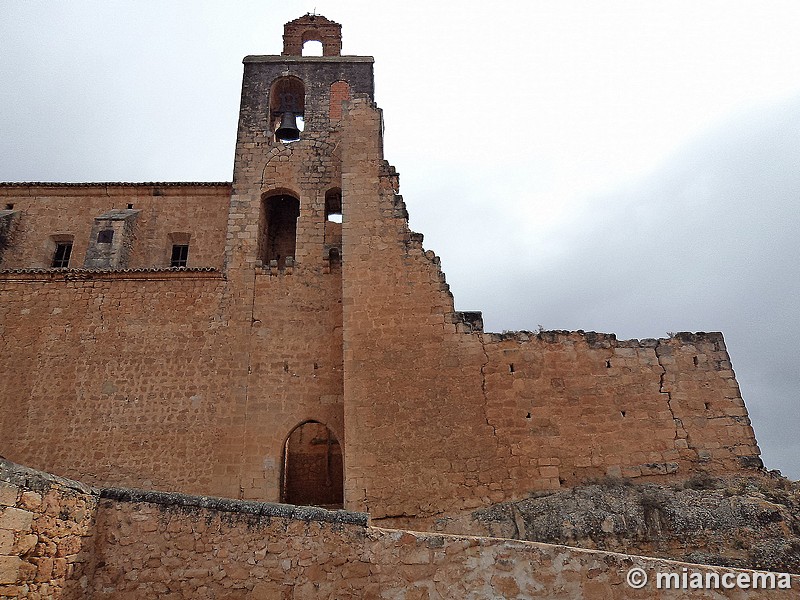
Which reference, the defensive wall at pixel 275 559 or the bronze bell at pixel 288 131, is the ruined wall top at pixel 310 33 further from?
the defensive wall at pixel 275 559

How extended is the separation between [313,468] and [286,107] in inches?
392

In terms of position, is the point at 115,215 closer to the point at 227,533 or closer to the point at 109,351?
the point at 109,351

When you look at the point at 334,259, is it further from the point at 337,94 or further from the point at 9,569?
the point at 9,569

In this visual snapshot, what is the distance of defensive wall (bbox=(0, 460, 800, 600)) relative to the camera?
5039mm

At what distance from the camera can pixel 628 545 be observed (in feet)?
26.0

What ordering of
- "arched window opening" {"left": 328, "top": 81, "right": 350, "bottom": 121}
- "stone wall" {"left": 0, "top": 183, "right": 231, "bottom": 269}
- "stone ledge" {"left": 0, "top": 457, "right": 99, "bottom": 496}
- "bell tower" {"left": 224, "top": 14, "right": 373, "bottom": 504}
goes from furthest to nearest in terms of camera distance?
"arched window opening" {"left": 328, "top": 81, "right": 350, "bottom": 121} → "stone wall" {"left": 0, "top": 183, "right": 231, "bottom": 269} → "bell tower" {"left": 224, "top": 14, "right": 373, "bottom": 504} → "stone ledge" {"left": 0, "top": 457, "right": 99, "bottom": 496}

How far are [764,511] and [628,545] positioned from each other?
6.60ft

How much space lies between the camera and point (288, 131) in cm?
1507

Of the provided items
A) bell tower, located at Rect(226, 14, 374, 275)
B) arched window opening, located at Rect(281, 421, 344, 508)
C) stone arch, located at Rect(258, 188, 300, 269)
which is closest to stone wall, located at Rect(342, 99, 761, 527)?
bell tower, located at Rect(226, 14, 374, 275)

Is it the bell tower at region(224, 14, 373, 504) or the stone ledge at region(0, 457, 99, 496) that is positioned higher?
the bell tower at region(224, 14, 373, 504)

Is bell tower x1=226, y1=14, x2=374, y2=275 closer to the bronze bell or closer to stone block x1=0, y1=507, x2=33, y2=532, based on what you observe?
the bronze bell

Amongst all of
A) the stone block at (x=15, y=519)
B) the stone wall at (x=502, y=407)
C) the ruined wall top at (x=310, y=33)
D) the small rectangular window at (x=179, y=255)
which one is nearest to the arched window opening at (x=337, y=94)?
the ruined wall top at (x=310, y=33)

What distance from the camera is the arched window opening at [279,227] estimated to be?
46.3 ft

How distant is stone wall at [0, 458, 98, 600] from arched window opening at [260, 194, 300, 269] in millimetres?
9114
